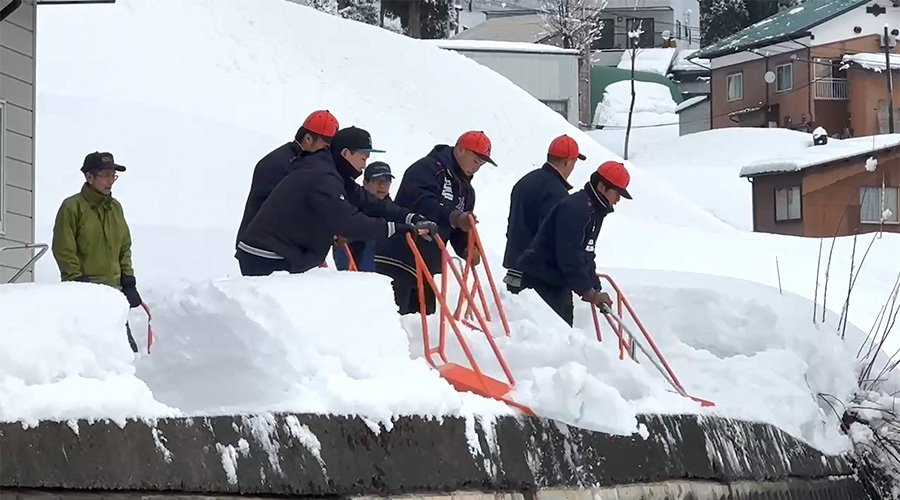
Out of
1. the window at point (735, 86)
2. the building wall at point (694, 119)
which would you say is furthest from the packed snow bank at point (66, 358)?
the building wall at point (694, 119)

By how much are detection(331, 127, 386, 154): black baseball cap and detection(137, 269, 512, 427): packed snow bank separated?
1.75m

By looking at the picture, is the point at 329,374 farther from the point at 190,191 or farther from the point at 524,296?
the point at 190,191

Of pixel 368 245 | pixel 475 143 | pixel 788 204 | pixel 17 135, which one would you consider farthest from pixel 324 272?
pixel 788 204

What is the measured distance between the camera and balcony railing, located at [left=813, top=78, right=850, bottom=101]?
4319 centimetres

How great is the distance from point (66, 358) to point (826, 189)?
27493 millimetres

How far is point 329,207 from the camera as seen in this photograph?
Answer: 5.88 meters

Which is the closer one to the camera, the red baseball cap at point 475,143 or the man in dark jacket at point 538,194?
the red baseball cap at point 475,143

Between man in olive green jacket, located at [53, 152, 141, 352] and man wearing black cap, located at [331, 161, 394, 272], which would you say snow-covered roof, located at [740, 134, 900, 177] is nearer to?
man wearing black cap, located at [331, 161, 394, 272]

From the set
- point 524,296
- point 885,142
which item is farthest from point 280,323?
point 885,142

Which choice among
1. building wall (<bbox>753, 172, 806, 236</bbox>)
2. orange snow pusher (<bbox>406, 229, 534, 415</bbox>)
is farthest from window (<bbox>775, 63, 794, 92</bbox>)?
orange snow pusher (<bbox>406, 229, 534, 415</bbox>)

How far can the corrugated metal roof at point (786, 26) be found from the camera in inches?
1713

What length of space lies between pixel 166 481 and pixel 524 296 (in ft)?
10.8

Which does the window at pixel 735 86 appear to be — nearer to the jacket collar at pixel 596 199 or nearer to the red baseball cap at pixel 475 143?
the jacket collar at pixel 596 199

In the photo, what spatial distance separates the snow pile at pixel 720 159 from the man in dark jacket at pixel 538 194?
25.5 m
